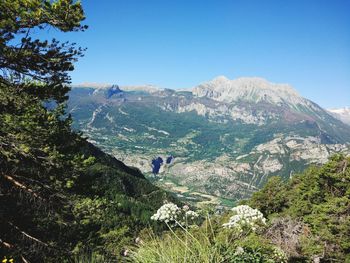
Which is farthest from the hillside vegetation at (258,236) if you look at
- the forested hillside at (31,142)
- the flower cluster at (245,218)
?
the forested hillside at (31,142)

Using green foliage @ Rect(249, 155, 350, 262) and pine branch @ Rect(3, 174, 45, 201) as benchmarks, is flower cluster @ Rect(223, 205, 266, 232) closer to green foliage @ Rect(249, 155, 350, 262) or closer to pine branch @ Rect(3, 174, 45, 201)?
green foliage @ Rect(249, 155, 350, 262)

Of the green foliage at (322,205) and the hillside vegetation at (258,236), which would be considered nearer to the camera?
the hillside vegetation at (258,236)

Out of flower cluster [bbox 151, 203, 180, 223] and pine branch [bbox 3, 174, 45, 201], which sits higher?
flower cluster [bbox 151, 203, 180, 223]

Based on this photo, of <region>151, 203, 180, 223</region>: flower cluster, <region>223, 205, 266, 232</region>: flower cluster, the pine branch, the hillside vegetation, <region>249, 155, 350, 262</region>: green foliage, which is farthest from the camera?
<region>249, 155, 350, 262</region>: green foliage

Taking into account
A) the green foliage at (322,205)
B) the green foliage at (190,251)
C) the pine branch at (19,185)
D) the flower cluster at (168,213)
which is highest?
the flower cluster at (168,213)

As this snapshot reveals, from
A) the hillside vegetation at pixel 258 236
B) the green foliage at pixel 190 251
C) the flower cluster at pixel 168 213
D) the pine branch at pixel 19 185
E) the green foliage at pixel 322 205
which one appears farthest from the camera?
the green foliage at pixel 322 205

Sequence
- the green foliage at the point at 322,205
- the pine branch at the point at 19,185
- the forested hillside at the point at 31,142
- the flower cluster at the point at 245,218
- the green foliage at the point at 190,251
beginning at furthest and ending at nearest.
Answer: the green foliage at the point at 322,205 → the pine branch at the point at 19,185 → the forested hillside at the point at 31,142 → the flower cluster at the point at 245,218 → the green foliage at the point at 190,251

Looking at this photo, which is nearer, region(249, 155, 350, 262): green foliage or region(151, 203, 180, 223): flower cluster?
region(151, 203, 180, 223): flower cluster

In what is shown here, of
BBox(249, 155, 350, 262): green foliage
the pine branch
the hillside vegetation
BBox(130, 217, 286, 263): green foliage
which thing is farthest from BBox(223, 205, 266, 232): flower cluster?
the pine branch

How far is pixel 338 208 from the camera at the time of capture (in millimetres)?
27281

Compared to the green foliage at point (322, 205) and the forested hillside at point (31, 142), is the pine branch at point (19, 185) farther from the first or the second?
the green foliage at point (322, 205)

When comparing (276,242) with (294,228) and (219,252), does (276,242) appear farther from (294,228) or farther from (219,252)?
(219,252)

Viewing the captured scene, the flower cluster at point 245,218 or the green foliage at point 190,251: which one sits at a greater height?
the green foliage at point 190,251

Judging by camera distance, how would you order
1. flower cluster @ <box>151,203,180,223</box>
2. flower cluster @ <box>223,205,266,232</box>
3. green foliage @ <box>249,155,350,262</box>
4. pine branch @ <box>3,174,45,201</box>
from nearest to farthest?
flower cluster @ <box>151,203,180,223</box>
flower cluster @ <box>223,205,266,232</box>
pine branch @ <box>3,174,45,201</box>
green foliage @ <box>249,155,350,262</box>
